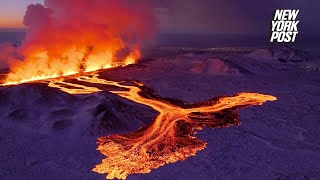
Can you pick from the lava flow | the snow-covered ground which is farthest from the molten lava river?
the snow-covered ground

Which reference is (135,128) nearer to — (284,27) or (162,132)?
(162,132)

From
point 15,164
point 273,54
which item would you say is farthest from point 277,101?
point 273,54

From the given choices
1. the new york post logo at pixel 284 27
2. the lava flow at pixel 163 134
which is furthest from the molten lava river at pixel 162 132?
the new york post logo at pixel 284 27

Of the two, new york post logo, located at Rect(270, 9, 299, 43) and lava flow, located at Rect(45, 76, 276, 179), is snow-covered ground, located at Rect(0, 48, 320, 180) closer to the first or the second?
lava flow, located at Rect(45, 76, 276, 179)

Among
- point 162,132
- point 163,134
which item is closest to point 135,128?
point 162,132

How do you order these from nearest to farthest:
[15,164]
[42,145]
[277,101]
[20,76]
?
1. [15,164]
2. [42,145]
3. [277,101]
4. [20,76]

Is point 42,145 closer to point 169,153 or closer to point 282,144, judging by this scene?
point 169,153

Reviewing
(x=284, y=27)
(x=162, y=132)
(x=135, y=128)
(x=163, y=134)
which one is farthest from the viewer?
(x=284, y=27)
